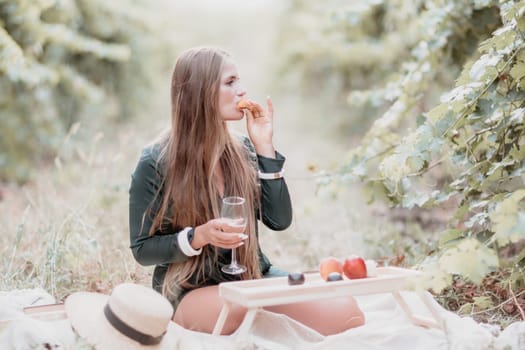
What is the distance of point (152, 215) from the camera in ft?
11.6

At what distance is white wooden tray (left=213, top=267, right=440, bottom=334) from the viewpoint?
9.84 feet

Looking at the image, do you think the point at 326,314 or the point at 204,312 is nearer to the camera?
the point at 204,312

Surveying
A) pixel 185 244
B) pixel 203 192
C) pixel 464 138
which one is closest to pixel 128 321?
pixel 185 244

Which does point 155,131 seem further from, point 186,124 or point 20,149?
point 186,124

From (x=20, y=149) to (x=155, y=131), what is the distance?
159cm

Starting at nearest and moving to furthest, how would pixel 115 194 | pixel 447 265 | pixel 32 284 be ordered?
pixel 447 265
pixel 32 284
pixel 115 194

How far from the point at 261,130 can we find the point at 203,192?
436 millimetres

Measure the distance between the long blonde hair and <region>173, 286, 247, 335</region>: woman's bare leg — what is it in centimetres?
8

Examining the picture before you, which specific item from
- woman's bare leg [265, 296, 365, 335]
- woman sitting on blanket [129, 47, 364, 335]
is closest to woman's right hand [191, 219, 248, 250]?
woman sitting on blanket [129, 47, 364, 335]

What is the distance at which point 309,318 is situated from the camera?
3590mm

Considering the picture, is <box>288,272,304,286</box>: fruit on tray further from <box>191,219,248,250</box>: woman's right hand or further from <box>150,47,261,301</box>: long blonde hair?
<box>150,47,261,301</box>: long blonde hair

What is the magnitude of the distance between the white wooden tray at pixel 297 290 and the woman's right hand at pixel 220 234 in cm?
18

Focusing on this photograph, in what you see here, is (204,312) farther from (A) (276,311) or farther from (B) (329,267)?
(B) (329,267)

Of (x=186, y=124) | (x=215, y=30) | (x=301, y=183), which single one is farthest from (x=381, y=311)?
(x=215, y=30)
